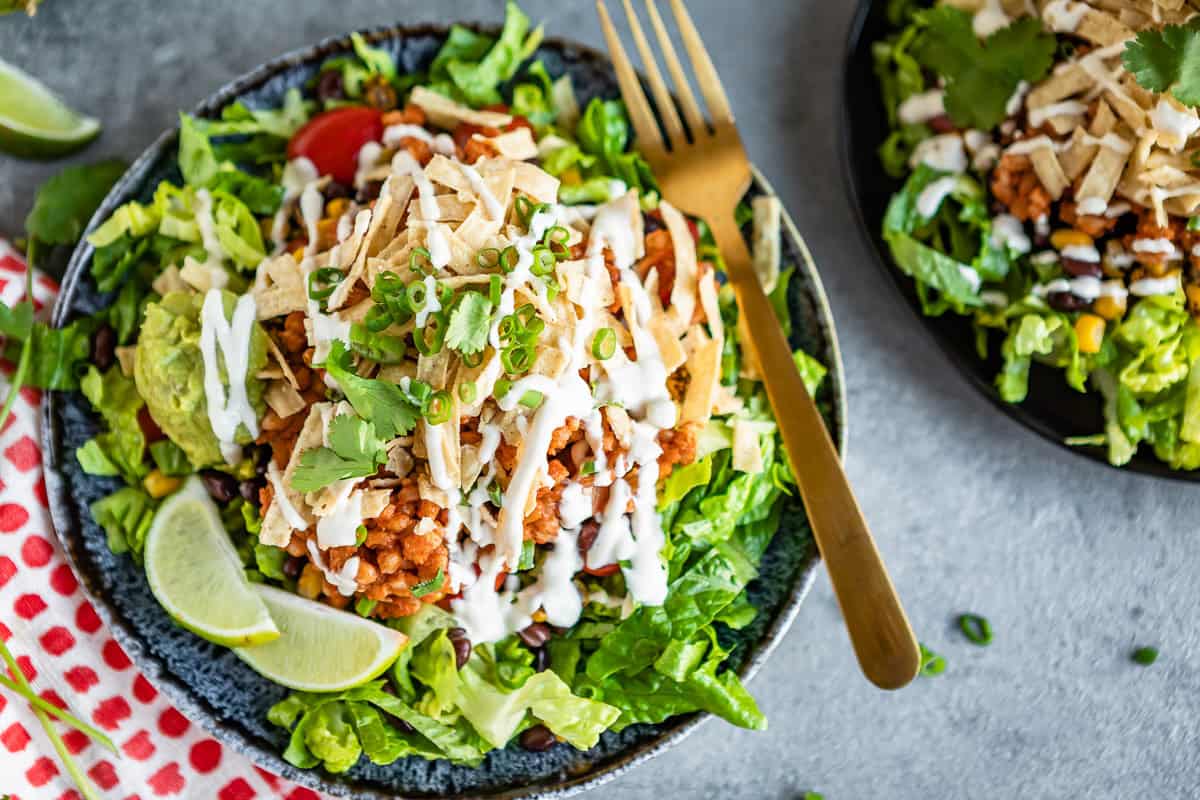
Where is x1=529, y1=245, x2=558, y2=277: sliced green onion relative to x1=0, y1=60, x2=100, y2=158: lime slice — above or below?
below

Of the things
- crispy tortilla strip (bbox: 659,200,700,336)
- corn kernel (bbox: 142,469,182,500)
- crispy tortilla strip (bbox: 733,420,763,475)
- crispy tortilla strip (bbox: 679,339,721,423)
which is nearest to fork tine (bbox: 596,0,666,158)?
crispy tortilla strip (bbox: 659,200,700,336)

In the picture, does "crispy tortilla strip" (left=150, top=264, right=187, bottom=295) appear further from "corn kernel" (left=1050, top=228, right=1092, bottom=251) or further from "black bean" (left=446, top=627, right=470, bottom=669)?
"corn kernel" (left=1050, top=228, right=1092, bottom=251)

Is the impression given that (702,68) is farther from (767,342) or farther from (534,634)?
(534,634)

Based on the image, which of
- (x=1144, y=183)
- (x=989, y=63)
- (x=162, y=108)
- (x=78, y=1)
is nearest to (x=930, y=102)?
(x=989, y=63)

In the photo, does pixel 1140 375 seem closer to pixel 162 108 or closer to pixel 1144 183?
pixel 1144 183

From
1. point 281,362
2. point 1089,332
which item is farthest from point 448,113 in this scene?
point 1089,332
